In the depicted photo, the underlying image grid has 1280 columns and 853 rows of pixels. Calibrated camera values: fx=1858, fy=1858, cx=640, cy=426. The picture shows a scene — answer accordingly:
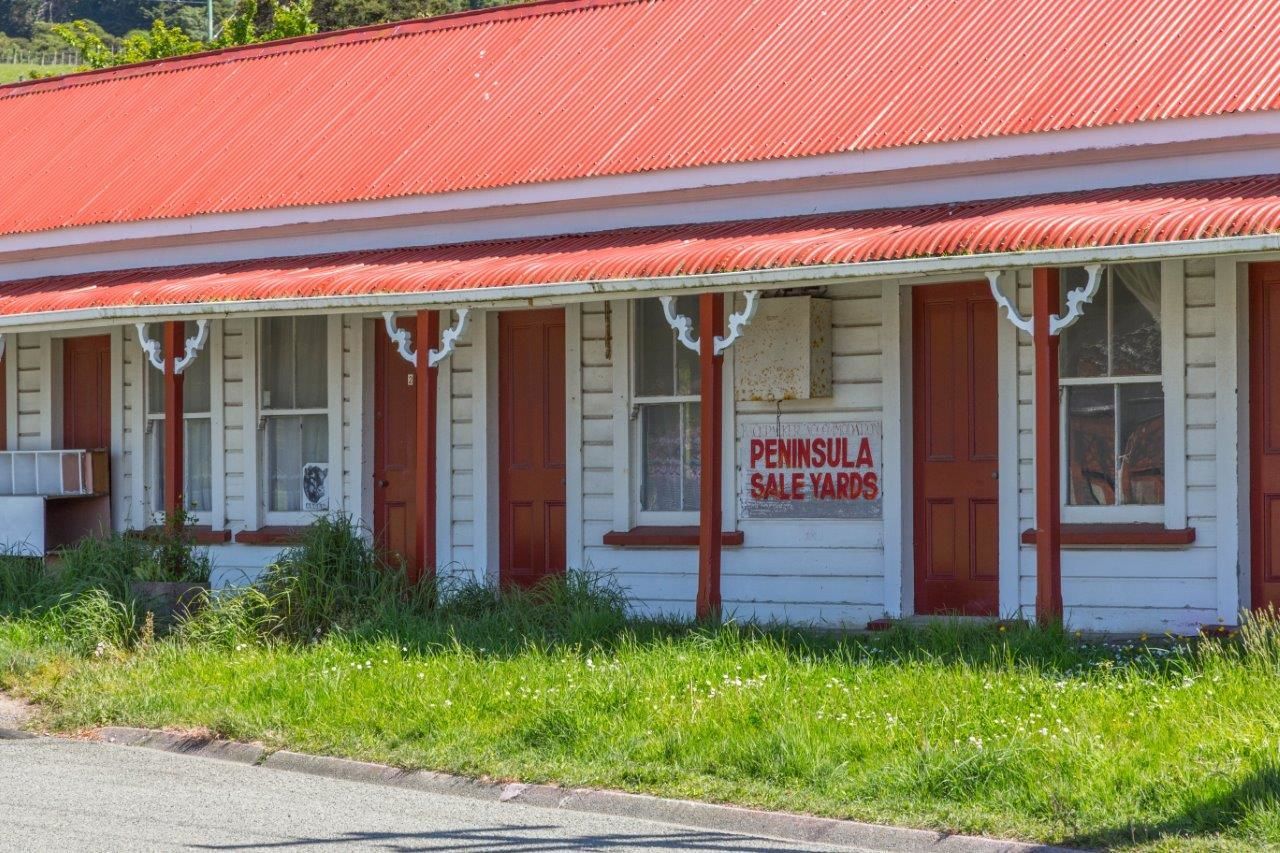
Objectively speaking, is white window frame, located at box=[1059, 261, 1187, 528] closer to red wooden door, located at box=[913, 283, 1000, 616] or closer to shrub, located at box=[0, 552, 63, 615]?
red wooden door, located at box=[913, 283, 1000, 616]

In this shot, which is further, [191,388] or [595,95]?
[191,388]

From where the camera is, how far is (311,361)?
1497cm

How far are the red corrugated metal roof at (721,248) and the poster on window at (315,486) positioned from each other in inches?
66.4

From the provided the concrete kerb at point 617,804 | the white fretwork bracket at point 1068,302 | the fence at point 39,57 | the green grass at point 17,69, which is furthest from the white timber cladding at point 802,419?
the fence at point 39,57

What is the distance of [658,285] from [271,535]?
516cm

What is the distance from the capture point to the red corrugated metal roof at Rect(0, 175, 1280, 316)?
980cm

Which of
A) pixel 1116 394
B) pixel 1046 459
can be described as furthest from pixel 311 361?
pixel 1046 459

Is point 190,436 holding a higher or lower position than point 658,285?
lower

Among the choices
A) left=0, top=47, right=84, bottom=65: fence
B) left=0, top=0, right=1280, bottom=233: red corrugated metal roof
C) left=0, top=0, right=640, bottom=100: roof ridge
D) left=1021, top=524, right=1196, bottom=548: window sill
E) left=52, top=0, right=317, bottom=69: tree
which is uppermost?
left=0, top=47, right=84, bottom=65: fence

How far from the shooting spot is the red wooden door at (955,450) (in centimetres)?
1200

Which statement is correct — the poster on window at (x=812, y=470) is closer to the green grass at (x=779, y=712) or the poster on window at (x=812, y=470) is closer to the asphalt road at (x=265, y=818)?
the green grass at (x=779, y=712)

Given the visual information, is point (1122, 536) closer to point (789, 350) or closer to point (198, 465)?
point (789, 350)

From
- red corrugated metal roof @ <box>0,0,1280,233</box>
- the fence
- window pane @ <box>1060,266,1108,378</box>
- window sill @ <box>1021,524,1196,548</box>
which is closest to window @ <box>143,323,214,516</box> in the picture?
red corrugated metal roof @ <box>0,0,1280,233</box>

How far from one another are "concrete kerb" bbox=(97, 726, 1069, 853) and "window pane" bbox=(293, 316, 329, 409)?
536 centimetres
